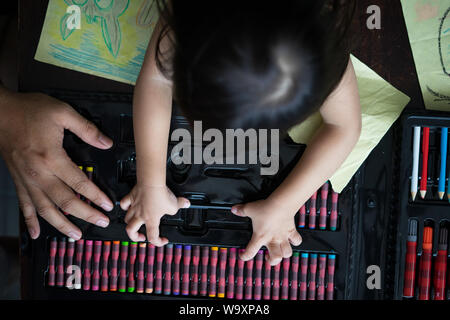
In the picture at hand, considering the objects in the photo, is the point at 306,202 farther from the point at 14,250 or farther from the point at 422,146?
the point at 14,250

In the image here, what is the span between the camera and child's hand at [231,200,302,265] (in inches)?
23.0

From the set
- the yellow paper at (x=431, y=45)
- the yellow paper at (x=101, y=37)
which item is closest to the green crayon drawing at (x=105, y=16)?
the yellow paper at (x=101, y=37)

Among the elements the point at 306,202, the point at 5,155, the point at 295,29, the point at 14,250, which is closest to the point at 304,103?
the point at 295,29

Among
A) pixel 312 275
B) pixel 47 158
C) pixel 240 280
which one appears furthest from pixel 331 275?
pixel 47 158

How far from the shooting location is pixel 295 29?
16.8 inches

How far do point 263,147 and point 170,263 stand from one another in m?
0.22

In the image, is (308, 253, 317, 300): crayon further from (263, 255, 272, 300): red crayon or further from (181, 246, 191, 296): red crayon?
(181, 246, 191, 296): red crayon

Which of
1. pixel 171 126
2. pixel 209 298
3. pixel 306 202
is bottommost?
pixel 209 298

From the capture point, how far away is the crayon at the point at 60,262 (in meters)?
0.61

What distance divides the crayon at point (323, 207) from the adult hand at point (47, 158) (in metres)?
0.31

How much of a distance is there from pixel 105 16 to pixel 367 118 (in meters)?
0.42

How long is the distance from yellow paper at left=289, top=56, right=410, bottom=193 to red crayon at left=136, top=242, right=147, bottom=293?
276 mm

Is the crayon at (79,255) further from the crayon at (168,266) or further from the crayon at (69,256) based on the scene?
the crayon at (168,266)

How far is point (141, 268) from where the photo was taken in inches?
23.9
